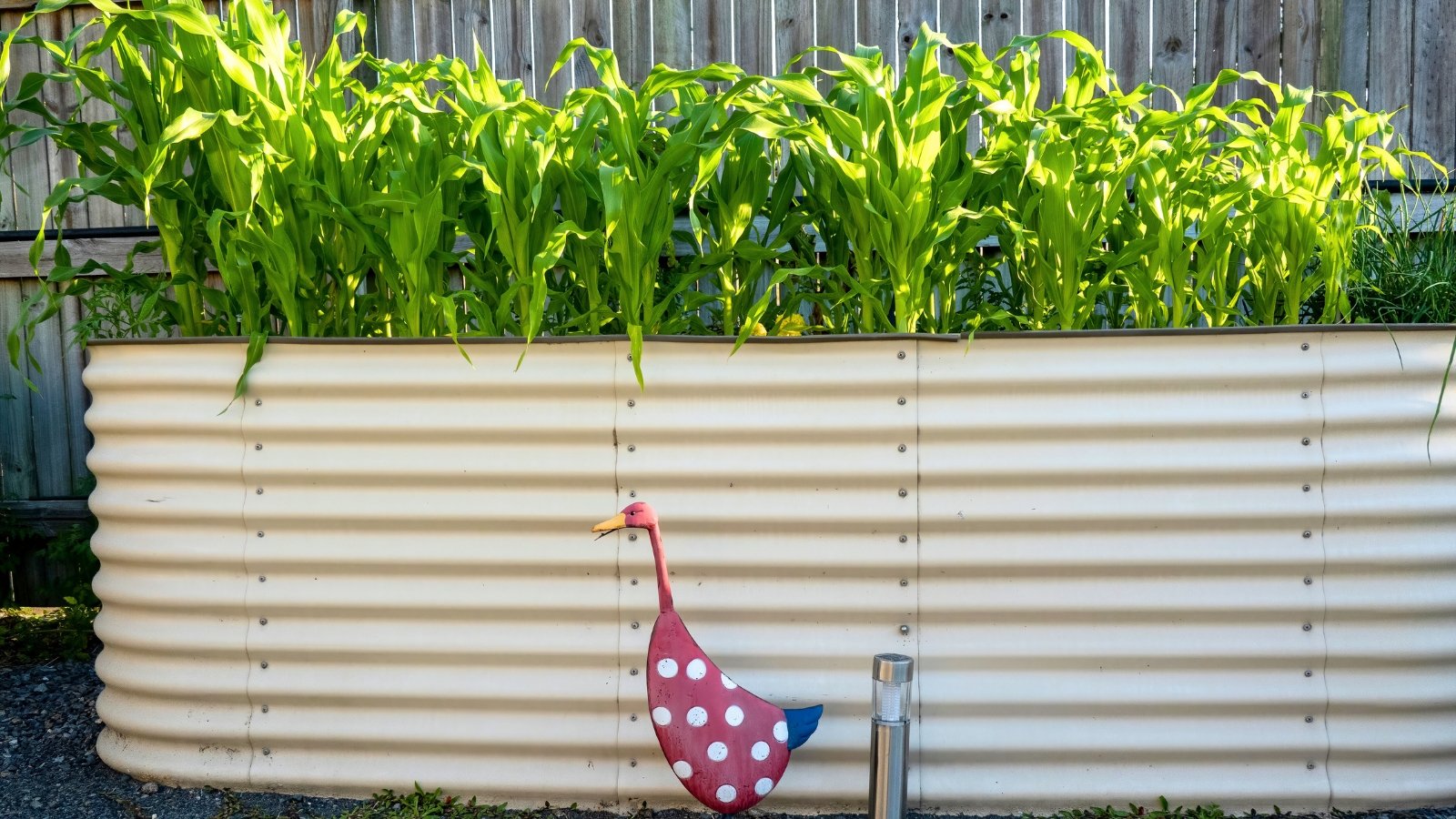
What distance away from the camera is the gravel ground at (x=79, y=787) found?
6.57 ft

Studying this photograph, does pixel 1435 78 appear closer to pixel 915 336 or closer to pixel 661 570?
pixel 915 336

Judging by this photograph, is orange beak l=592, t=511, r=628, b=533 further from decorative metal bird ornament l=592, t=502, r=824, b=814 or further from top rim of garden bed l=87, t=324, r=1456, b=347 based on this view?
top rim of garden bed l=87, t=324, r=1456, b=347

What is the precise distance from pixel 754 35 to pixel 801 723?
1.89 meters

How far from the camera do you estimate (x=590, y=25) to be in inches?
116

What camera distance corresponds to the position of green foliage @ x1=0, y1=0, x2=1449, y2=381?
189 centimetres

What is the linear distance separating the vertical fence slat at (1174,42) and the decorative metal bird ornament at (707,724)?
195 centimetres

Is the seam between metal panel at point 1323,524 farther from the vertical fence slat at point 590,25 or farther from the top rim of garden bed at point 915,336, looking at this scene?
the vertical fence slat at point 590,25

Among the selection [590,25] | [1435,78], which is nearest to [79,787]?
[590,25]

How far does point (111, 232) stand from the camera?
3158 mm

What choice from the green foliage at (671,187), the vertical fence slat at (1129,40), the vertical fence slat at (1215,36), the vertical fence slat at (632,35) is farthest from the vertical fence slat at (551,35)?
the vertical fence slat at (1215,36)

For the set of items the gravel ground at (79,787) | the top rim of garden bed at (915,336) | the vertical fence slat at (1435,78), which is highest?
the vertical fence slat at (1435,78)

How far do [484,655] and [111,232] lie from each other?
6.74 ft

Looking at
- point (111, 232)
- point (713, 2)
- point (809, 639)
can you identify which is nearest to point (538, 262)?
point (809, 639)

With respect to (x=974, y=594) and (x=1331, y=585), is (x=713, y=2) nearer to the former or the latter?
(x=974, y=594)
